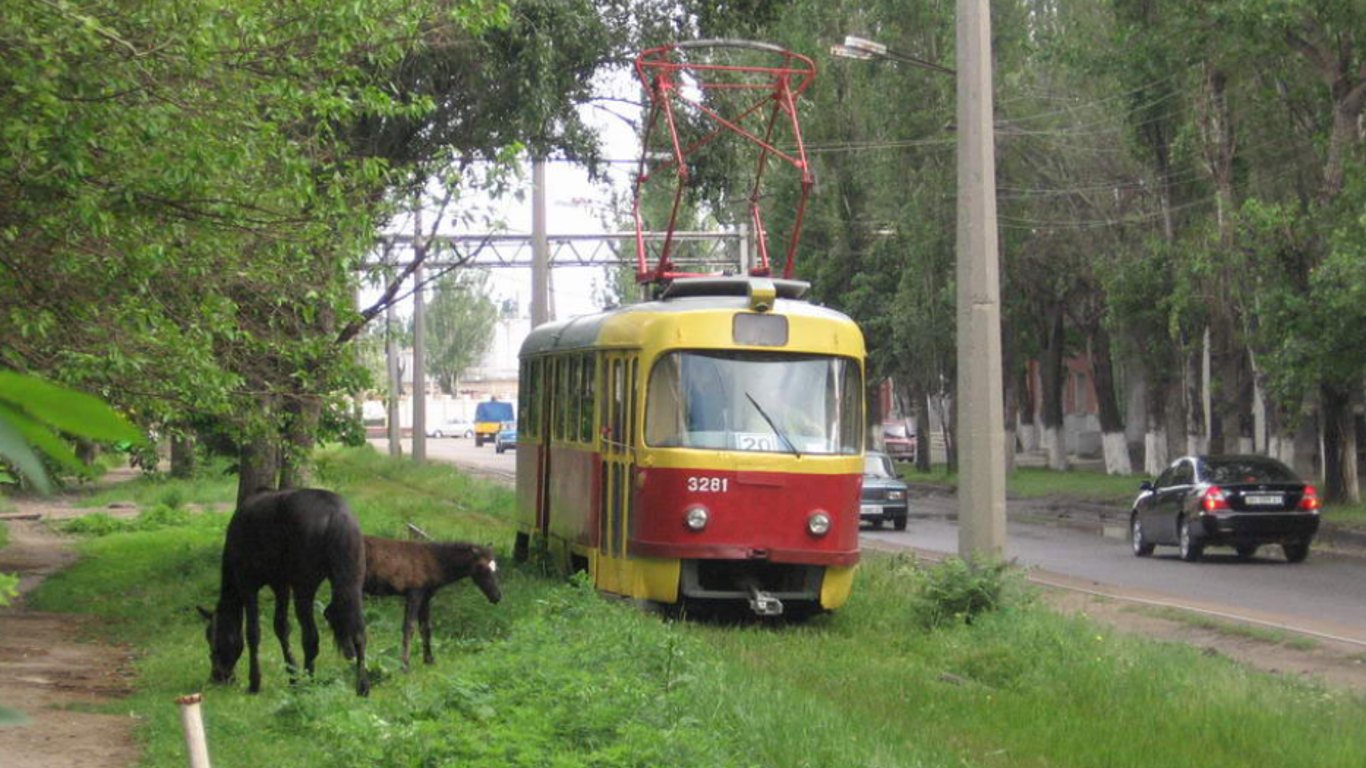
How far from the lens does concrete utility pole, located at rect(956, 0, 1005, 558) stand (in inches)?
641

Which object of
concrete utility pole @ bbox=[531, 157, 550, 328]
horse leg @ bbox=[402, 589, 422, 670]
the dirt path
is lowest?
the dirt path

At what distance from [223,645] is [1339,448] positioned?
29.6 m

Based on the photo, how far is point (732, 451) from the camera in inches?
655

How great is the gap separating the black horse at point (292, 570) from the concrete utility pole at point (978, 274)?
6.57 m

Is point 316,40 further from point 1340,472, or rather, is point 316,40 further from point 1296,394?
point 1340,472

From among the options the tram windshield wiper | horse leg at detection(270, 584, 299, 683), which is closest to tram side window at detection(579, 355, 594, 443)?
the tram windshield wiper

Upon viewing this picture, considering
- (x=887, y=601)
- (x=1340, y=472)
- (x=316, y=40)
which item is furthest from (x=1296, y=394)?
(x=316, y=40)

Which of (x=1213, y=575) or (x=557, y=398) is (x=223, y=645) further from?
(x=1213, y=575)

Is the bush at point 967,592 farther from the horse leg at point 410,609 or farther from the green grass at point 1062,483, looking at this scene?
the green grass at point 1062,483

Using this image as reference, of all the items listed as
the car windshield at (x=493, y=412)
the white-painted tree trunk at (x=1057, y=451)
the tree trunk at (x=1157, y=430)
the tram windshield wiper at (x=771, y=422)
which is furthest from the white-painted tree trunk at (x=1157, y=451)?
the car windshield at (x=493, y=412)

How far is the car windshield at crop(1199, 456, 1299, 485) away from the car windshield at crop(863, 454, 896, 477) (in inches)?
364

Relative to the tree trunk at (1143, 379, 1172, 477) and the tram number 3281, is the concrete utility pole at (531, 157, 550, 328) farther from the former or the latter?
the tree trunk at (1143, 379, 1172, 477)

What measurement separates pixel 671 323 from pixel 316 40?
5329 mm

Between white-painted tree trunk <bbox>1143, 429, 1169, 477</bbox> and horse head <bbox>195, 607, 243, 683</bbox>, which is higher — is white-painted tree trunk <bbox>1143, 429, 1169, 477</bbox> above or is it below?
above
